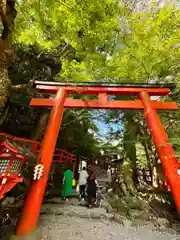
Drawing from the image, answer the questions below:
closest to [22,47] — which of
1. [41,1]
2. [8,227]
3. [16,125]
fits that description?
[41,1]

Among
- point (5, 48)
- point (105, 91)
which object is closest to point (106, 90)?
point (105, 91)

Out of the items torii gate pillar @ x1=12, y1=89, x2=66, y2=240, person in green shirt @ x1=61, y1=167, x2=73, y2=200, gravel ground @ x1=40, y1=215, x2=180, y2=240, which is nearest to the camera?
torii gate pillar @ x1=12, y1=89, x2=66, y2=240

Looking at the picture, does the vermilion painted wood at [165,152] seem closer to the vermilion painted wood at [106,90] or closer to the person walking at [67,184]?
the vermilion painted wood at [106,90]

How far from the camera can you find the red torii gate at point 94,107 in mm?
4453

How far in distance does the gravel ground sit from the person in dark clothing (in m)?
Answer: 1.25

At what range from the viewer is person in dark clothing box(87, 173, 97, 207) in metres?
7.36

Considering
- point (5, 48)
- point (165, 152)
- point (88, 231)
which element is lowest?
point (88, 231)

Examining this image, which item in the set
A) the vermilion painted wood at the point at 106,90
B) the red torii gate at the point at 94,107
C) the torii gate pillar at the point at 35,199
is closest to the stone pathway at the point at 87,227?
the torii gate pillar at the point at 35,199

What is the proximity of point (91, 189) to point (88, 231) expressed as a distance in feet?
6.73

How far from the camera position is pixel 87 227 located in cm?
567

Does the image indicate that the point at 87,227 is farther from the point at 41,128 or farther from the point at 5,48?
the point at 5,48

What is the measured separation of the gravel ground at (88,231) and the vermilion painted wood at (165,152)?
2.10 meters

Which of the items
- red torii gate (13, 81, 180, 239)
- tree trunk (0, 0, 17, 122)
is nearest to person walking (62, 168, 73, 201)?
red torii gate (13, 81, 180, 239)

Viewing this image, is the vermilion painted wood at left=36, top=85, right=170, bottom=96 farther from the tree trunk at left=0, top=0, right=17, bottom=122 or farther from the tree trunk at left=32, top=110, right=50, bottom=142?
the tree trunk at left=32, top=110, right=50, bottom=142
